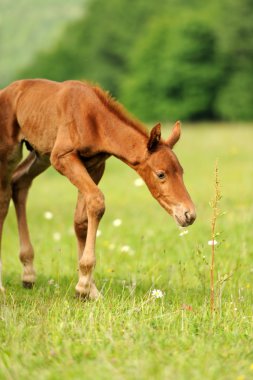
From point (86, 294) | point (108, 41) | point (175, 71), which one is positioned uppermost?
point (86, 294)

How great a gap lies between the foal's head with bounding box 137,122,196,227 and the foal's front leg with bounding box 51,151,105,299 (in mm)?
404

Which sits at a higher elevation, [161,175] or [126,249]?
[161,175]

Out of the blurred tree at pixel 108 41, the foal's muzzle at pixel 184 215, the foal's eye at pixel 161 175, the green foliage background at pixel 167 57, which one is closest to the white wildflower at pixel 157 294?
the foal's muzzle at pixel 184 215

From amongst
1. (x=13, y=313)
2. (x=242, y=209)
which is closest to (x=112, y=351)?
(x=13, y=313)

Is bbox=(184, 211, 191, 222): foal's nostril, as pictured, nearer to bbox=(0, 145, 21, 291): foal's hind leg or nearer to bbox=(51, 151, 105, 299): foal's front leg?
bbox=(51, 151, 105, 299): foal's front leg

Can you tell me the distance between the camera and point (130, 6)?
7244 cm

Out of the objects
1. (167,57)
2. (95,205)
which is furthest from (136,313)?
(167,57)

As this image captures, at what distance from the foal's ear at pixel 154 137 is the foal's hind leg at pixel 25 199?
1.32 metres

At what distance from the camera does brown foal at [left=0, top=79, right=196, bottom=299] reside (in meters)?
5.92

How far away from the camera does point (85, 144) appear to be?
6.14 m

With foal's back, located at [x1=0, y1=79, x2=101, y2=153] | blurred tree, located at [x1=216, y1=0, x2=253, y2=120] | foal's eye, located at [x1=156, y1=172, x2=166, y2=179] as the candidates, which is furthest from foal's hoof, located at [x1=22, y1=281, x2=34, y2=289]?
blurred tree, located at [x1=216, y1=0, x2=253, y2=120]

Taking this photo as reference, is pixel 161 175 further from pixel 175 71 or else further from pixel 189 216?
pixel 175 71

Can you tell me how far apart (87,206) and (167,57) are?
201 feet

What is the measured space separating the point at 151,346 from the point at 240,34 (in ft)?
175
